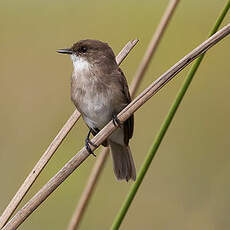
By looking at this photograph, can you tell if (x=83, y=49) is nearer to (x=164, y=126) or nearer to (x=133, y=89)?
(x=133, y=89)

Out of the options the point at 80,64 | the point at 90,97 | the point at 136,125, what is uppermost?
the point at 80,64

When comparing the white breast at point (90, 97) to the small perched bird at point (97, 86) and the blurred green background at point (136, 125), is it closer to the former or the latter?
the small perched bird at point (97, 86)

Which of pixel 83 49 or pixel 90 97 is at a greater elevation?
pixel 83 49

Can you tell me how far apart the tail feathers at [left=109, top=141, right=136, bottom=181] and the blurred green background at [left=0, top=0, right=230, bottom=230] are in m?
0.92

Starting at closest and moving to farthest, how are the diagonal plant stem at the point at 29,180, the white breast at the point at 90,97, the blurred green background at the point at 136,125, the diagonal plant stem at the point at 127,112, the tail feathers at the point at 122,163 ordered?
the diagonal plant stem at the point at 127,112 < the diagonal plant stem at the point at 29,180 < the white breast at the point at 90,97 < the tail feathers at the point at 122,163 < the blurred green background at the point at 136,125

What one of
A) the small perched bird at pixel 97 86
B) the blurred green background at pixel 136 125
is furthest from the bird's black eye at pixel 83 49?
the blurred green background at pixel 136 125

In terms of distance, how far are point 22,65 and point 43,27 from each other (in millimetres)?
643

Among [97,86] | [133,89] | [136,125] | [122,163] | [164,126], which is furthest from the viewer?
[136,125]

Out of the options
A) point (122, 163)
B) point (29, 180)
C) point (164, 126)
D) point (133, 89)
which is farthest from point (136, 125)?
point (164, 126)

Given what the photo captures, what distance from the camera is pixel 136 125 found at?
5082mm

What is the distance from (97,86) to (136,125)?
1992 millimetres

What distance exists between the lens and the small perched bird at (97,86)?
312 cm

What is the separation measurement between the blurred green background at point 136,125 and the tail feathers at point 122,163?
92 cm

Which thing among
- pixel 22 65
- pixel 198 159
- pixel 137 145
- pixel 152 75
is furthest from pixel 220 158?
pixel 22 65
